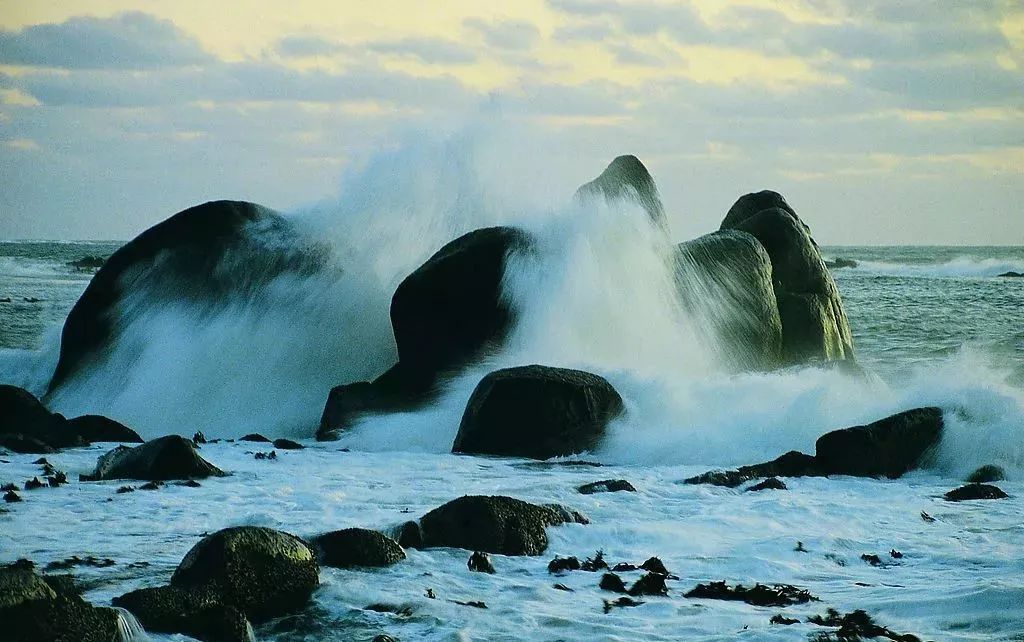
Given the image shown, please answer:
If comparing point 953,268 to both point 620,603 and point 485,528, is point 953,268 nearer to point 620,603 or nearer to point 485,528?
point 485,528

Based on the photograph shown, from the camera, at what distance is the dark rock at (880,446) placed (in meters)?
9.90

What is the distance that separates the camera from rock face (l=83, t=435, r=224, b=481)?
902cm

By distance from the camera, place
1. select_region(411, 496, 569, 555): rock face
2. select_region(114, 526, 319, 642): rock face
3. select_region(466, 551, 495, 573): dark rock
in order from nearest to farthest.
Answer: select_region(114, 526, 319, 642): rock face < select_region(466, 551, 495, 573): dark rock < select_region(411, 496, 569, 555): rock face

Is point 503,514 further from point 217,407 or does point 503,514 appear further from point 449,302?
point 217,407

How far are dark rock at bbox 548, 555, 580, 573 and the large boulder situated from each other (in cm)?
429

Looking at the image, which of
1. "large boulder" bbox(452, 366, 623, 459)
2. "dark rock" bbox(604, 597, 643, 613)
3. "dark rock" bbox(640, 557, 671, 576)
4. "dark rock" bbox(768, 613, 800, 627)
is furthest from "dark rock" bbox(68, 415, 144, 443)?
"dark rock" bbox(768, 613, 800, 627)

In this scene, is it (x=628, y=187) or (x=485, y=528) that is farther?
(x=628, y=187)

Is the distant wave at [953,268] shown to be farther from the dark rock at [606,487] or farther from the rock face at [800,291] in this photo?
the dark rock at [606,487]

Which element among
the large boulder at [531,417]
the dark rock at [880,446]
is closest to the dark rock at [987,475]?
the dark rock at [880,446]

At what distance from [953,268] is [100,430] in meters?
54.0

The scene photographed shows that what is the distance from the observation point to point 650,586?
237 inches

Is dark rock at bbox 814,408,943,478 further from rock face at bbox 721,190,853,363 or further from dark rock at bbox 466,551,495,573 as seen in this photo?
rock face at bbox 721,190,853,363

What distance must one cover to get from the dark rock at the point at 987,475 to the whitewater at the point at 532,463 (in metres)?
0.17

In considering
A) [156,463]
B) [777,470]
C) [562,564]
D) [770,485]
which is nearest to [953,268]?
[777,470]
